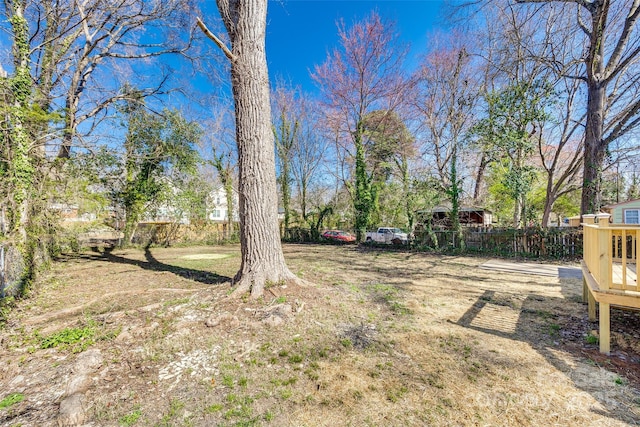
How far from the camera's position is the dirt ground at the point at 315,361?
185cm

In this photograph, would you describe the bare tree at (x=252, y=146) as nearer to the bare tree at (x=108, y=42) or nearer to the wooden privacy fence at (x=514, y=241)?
the bare tree at (x=108, y=42)

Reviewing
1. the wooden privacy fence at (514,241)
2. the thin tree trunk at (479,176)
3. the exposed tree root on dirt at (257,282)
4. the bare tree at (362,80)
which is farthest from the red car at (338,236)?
the exposed tree root on dirt at (257,282)

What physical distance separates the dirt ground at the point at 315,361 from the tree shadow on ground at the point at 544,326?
0.05 feet

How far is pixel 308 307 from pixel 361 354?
115 centimetres

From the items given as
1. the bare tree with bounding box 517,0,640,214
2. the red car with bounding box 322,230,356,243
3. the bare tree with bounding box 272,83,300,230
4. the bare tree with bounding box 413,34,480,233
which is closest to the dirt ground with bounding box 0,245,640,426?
the bare tree with bounding box 517,0,640,214

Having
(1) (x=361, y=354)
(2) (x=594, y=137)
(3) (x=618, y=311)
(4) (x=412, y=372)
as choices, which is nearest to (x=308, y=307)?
(1) (x=361, y=354)

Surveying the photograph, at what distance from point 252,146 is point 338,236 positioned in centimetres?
1098

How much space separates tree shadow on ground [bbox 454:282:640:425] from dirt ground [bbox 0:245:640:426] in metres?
0.02

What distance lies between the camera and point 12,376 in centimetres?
234

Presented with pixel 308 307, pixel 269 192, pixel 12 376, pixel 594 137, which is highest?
pixel 594 137

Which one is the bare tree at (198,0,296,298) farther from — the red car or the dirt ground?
the red car

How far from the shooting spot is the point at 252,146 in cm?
402

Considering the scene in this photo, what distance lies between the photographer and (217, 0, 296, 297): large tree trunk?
4.01m

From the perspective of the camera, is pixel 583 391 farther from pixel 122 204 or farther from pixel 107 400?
pixel 122 204
